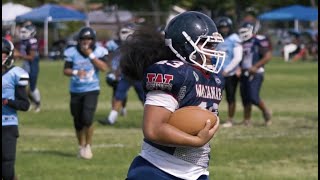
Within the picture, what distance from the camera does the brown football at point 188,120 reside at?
16.1 feet

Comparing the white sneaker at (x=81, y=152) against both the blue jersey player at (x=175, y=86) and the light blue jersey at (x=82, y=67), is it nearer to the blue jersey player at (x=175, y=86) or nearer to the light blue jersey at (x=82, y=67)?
the light blue jersey at (x=82, y=67)

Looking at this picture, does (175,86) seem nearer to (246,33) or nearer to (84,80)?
(84,80)

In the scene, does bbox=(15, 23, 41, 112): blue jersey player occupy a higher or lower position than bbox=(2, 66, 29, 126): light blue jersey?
lower

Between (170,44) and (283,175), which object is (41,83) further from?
(170,44)

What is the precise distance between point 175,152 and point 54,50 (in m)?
42.9

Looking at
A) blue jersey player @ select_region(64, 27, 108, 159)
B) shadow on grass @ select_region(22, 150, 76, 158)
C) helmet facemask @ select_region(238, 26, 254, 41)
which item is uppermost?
blue jersey player @ select_region(64, 27, 108, 159)

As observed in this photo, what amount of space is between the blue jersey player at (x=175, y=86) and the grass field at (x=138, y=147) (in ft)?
14.0

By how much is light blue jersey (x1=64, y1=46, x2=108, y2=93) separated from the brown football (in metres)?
6.58

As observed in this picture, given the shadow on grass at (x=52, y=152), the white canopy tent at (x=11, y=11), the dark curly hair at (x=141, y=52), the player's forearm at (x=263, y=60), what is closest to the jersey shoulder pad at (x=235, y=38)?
the player's forearm at (x=263, y=60)

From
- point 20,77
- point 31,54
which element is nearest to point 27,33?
point 31,54

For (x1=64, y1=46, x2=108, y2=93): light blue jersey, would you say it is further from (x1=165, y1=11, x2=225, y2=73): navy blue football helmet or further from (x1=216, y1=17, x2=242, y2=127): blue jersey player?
(x1=165, y1=11, x2=225, y2=73): navy blue football helmet

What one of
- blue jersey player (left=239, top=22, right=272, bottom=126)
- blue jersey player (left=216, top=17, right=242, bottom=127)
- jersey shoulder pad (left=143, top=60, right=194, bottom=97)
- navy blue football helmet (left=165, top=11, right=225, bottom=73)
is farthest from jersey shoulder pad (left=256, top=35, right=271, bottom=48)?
jersey shoulder pad (left=143, top=60, right=194, bottom=97)

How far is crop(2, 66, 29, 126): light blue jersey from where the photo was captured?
7.78 metres

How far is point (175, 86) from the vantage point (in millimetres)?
4922
